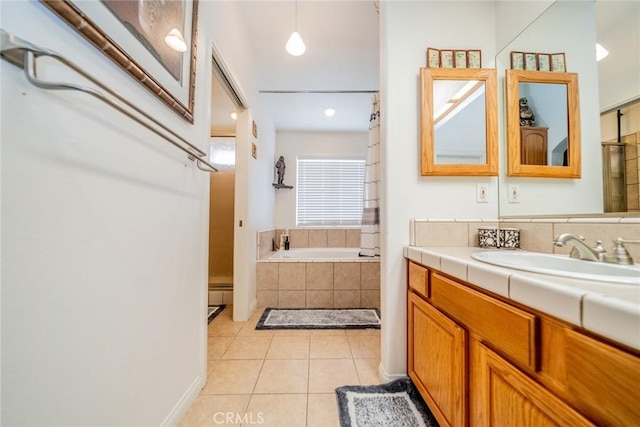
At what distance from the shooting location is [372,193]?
2.62 m

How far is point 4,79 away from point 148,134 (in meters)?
0.41

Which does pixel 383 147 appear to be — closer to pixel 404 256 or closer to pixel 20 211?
pixel 404 256

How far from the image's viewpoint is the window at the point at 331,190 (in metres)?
3.82

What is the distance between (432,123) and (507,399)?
4.18 feet

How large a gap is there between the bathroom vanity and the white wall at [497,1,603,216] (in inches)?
26.9

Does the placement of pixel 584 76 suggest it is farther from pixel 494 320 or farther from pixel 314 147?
pixel 314 147

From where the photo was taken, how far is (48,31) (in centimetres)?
56

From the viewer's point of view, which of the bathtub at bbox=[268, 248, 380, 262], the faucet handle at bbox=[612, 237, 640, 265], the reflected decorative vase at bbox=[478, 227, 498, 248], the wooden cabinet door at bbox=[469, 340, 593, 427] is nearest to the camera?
the wooden cabinet door at bbox=[469, 340, 593, 427]

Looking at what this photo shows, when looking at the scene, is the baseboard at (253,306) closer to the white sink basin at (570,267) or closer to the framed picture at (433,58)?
the white sink basin at (570,267)

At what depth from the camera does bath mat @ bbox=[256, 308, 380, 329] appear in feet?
6.82

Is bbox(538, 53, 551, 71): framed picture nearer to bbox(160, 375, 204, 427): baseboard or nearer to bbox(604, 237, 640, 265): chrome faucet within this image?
bbox(604, 237, 640, 265): chrome faucet

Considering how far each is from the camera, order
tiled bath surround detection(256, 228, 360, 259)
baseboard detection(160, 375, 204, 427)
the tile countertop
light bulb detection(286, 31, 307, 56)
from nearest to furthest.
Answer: the tile countertop
baseboard detection(160, 375, 204, 427)
light bulb detection(286, 31, 307, 56)
tiled bath surround detection(256, 228, 360, 259)

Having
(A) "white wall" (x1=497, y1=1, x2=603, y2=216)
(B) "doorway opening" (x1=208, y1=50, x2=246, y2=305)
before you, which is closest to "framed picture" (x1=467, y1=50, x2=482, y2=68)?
(A) "white wall" (x1=497, y1=1, x2=603, y2=216)

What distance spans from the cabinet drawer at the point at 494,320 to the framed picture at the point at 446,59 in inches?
49.1
